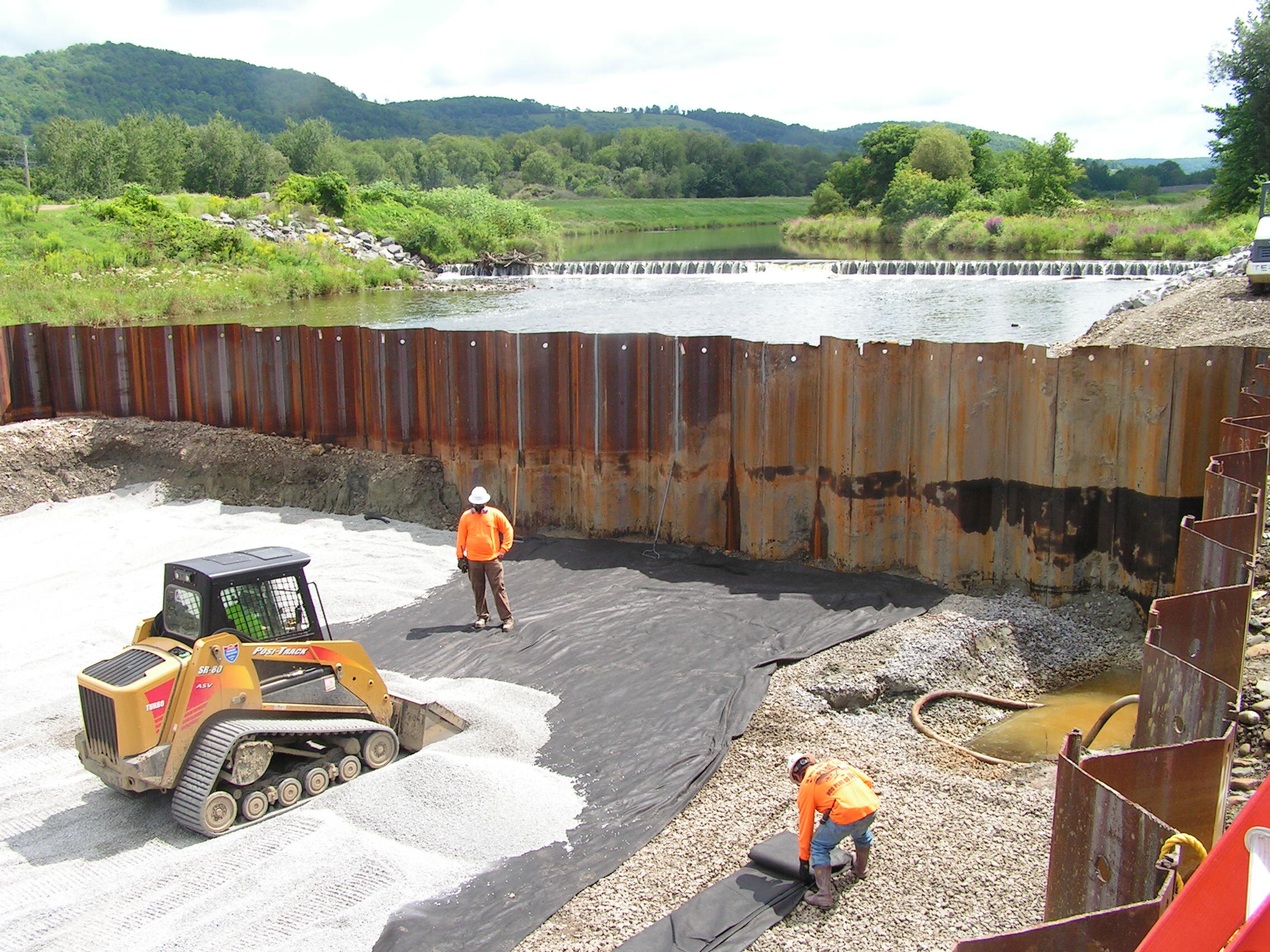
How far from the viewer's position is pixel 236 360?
52.6ft

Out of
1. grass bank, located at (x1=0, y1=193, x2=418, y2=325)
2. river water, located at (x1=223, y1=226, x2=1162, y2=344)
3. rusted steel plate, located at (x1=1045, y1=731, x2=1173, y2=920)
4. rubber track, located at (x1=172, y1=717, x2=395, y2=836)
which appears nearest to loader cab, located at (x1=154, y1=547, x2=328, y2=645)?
rubber track, located at (x1=172, y1=717, x2=395, y2=836)

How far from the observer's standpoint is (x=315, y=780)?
309 inches

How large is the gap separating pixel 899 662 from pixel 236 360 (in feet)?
36.8

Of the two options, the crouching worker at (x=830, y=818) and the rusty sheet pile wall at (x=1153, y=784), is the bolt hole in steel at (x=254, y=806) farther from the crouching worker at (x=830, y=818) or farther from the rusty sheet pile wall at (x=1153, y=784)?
the rusty sheet pile wall at (x=1153, y=784)

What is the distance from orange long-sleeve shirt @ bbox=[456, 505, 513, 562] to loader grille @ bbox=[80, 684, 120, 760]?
4032 mm

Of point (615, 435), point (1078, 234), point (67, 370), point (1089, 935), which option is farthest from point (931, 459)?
point (1078, 234)

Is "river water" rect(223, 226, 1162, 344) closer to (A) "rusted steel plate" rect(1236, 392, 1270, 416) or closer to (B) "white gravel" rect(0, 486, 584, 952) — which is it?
(A) "rusted steel plate" rect(1236, 392, 1270, 416)

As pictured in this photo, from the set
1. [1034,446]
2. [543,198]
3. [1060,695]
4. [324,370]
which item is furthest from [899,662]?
[543,198]

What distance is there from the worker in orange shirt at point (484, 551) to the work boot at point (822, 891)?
5.35 meters

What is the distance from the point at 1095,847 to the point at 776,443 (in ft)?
26.3

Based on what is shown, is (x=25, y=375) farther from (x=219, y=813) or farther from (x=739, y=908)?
(x=739, y=908)

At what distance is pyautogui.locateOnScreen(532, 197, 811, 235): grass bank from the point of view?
99.6 m

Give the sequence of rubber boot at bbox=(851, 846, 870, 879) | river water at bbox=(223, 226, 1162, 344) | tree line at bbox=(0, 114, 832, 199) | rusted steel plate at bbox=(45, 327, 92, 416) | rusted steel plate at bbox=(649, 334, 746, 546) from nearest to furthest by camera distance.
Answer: rubber boot at bbox=(851, 846, 870, 879), rusted steel plate at bbox=(649, 334, 746, 546), rusted steel plate at bbox=(45, 327, 92, 416), river water at bbox=(223, 226, 1162, 344), tree line at bbox=(0, 114, 832, 199)

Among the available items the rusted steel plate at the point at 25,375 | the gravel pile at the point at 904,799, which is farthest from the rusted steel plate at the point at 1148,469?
the rusted steel plate at the point at 25,375
